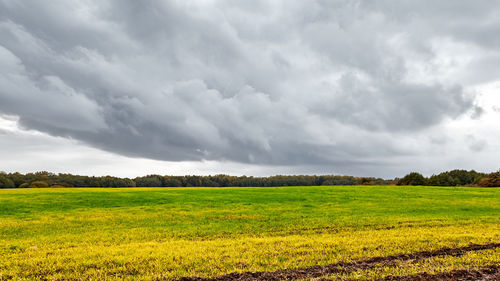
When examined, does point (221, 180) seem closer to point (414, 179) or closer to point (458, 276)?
point (414, 179)

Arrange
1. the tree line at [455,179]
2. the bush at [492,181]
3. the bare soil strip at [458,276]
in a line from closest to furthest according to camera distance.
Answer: the bare soil strip at [458,276]
the bush at [492,181]
the tree line at [455,179]

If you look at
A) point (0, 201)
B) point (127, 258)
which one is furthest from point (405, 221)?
point (0, 201)

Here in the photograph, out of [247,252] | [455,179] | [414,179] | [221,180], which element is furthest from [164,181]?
[247,252]

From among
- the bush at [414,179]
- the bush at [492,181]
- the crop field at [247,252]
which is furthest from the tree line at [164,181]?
the crop field at [247,252]

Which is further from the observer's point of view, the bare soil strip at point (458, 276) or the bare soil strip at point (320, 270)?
the bare soil strip at point (320, 270)

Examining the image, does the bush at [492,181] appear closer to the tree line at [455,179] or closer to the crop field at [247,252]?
the tree line at [455,179]

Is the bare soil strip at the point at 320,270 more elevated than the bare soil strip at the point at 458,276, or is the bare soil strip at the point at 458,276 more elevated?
the bare soil strip at the point at 458,276

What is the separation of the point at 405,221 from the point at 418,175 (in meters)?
111

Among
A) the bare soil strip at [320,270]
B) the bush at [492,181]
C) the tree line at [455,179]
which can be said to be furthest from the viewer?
the tree line at [455,179]

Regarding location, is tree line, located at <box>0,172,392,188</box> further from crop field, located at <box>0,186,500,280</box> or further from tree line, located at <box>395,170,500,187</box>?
crop field, located at <box>0,186,500,280</box>

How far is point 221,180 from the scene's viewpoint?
595 feet

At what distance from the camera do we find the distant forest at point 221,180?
127125 mm

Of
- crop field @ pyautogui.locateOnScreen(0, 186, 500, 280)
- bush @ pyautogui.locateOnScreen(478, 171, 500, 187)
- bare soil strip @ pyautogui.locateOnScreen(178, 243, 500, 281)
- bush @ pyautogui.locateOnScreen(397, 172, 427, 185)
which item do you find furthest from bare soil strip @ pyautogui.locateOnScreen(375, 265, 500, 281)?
bush @ pyautogui.locateOnScreen(397, 172, 427, 185)

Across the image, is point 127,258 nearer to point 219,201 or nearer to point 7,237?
point 7,237
